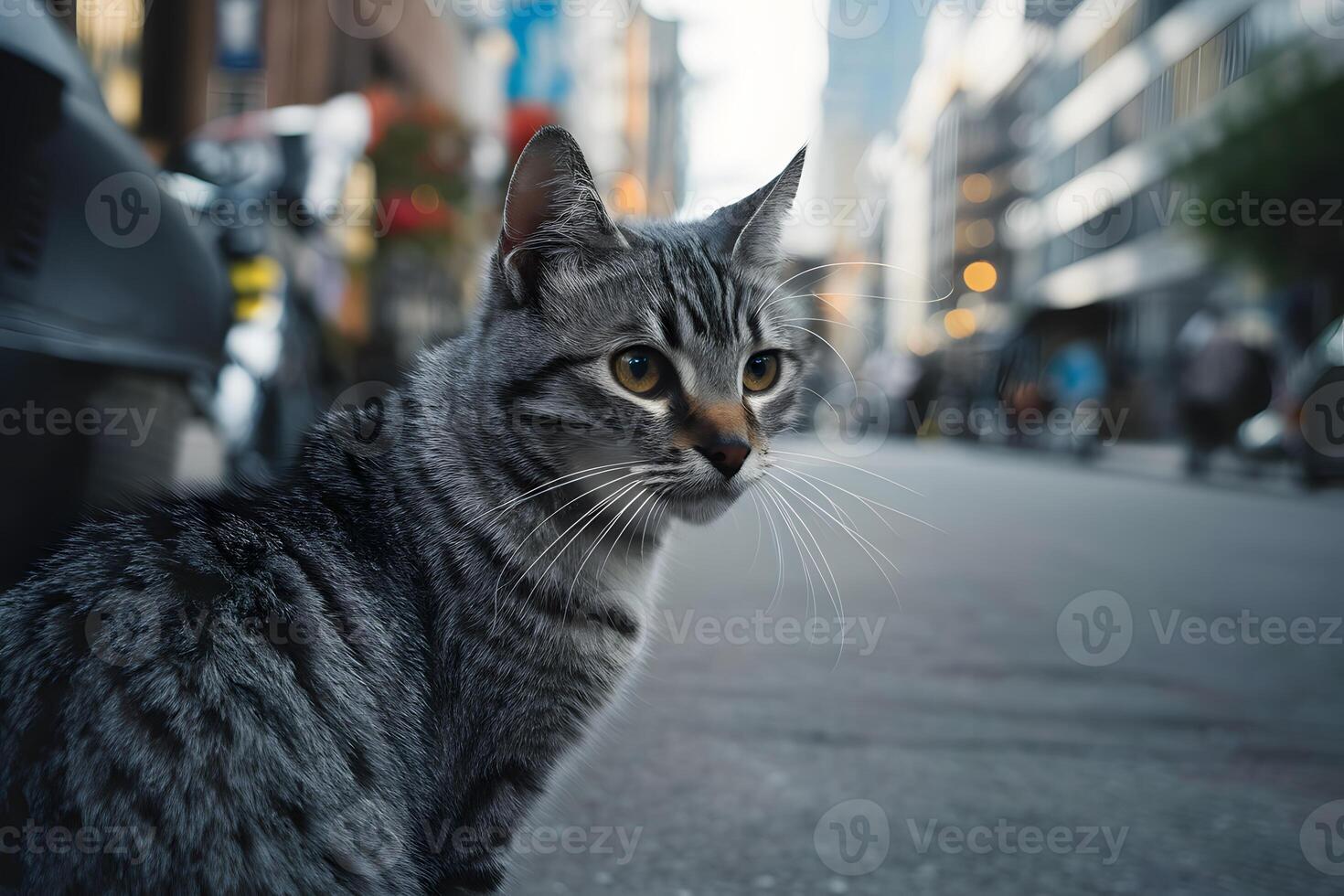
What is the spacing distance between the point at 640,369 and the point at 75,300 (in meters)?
1.25

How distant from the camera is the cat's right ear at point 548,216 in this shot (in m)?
2.08

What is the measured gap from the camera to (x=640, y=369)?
219 cm

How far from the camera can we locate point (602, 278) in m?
2.28

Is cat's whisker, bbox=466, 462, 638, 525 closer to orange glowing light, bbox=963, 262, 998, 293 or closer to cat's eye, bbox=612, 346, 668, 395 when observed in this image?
cat's eye, bbox=612, 346, 668, 395

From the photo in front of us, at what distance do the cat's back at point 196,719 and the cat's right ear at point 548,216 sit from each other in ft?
2.32

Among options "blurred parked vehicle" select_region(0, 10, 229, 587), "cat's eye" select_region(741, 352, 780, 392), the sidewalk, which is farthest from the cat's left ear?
the sidewalk

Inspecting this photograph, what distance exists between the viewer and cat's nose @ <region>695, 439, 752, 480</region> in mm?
2084

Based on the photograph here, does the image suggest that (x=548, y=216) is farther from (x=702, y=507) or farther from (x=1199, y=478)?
(x=1199, y=478)

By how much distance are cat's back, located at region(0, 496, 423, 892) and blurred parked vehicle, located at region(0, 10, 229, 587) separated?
36cm

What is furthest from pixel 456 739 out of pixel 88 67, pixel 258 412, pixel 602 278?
pixel 258 412

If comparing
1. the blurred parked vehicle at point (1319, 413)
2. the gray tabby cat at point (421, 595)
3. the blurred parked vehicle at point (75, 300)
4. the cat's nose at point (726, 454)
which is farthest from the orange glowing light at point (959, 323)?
the cat's nose at point (726, 454)

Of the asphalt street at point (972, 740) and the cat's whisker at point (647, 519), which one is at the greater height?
the cat's whisker at point (647, 519)

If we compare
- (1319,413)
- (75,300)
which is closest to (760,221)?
(75,300)

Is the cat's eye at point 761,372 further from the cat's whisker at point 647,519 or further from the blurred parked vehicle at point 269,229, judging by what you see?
the blurred parked vehicle at point 269,229
